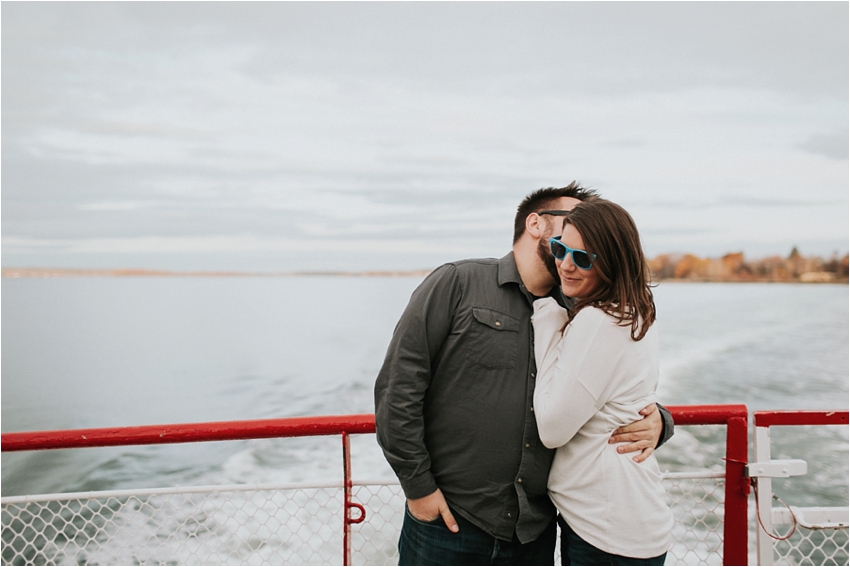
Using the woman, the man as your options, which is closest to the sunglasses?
the woman

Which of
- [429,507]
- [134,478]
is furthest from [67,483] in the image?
[429,507]

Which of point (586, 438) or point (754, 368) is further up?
point (586, 438)

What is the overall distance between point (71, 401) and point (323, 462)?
9.50m

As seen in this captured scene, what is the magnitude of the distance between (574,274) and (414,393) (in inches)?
20.4

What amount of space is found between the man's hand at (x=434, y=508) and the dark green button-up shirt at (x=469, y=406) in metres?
0.03

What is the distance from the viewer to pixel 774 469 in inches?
73.4

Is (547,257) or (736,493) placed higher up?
(547,257)

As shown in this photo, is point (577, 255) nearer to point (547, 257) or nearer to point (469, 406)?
point (547, 257)

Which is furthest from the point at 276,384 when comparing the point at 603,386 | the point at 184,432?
the point at 603,386

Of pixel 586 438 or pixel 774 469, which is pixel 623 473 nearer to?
pixel 586 438

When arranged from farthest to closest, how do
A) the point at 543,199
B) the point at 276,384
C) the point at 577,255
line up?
the point at 276,384 < the point at 543,199 < the point at 577,255

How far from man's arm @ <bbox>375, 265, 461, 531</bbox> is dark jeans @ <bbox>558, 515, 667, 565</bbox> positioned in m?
0.31

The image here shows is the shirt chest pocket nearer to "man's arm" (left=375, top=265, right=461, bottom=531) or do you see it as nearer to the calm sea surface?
"man's arm" (left=375, top=265, right=461, bottom=531)

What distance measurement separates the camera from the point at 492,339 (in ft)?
4.94
